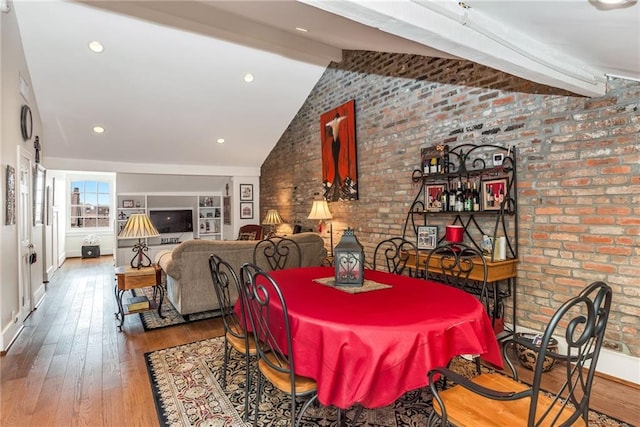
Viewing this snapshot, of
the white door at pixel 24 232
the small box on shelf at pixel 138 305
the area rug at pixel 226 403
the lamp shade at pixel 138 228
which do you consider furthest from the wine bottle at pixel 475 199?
the white door at pixel 24 232

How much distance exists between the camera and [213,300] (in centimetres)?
387

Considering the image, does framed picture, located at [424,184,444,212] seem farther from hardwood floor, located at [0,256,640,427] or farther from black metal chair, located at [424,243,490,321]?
hardwood floor, located at [0,256,640,427]

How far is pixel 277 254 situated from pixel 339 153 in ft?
6.75

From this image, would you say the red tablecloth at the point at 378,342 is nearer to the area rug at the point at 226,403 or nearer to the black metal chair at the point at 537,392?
the black metal chair at the point at 537,392

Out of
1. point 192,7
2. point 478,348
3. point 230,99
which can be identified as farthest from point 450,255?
point 230,99

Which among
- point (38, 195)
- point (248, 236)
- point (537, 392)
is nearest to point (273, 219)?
point (248, 236)

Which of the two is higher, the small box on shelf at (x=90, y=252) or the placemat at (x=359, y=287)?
the placemat at (x=359, y=287)

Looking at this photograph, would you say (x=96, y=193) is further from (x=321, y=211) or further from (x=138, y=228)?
(x=321, y=211)

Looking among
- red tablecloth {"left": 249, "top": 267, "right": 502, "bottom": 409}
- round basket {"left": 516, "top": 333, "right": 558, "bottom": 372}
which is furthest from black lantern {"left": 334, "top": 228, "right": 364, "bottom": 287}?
round basket {"left": 516, "top": 333, "right": 558, "bottom": 372}

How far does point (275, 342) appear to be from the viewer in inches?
68.8

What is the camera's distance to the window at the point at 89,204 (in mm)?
9031

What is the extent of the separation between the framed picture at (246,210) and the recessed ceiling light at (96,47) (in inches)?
162

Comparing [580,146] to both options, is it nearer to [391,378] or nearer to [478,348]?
[478,348]

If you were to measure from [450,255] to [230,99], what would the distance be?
4.21 metres
